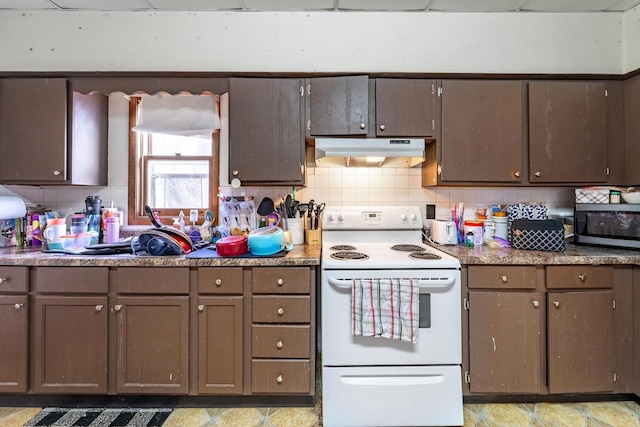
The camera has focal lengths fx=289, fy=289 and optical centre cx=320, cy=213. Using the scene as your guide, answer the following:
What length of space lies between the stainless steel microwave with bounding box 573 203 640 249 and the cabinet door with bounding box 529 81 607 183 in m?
0.24

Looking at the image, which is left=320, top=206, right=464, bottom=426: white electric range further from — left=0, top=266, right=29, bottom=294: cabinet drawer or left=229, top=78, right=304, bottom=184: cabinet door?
left=0, top=266, right=29, bottom=294: cabinet drawer

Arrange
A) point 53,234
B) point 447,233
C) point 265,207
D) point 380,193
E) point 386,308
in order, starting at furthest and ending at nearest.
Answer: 1. point 380,193
2. point 265,207
3. point 447,233
4. point 53,234
5. point 386,308

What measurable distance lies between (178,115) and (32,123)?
91 centimetres

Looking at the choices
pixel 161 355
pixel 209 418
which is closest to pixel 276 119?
pixel 161 355

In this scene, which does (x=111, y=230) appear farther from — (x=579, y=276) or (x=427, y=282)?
(x=579, y=276)

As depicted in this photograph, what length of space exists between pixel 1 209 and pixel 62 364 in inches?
44.1

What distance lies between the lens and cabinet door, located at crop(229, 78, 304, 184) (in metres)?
1.95

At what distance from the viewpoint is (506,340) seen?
167 centimetres

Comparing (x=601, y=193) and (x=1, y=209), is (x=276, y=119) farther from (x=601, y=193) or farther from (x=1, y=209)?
(x=601, y=193)

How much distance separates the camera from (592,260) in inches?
65.3

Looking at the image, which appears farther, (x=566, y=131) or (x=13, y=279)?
(x=566, y=131)

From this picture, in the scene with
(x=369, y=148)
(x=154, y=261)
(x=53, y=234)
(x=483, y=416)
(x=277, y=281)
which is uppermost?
(x=369, y=148)

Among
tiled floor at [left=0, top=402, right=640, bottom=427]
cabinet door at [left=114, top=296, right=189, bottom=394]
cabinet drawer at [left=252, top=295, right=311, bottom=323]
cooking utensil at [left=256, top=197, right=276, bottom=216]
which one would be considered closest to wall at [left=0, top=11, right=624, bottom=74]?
cooking utensil at [left=256, top=197, right=276, bottom=216]

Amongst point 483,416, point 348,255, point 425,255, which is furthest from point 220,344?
point 483,416
